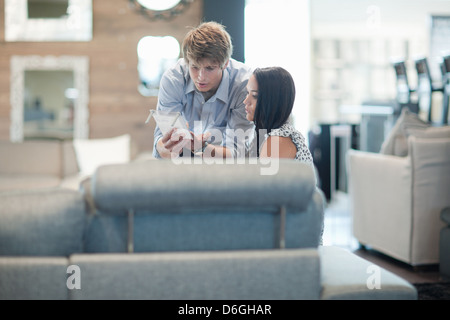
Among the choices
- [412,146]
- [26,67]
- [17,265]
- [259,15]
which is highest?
[259,15]

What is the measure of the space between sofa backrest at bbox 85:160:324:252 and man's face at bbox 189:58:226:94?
0.87m

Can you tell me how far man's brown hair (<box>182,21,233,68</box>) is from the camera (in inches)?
83.7

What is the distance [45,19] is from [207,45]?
4.25 m

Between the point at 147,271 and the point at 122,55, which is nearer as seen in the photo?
the point at 147,271

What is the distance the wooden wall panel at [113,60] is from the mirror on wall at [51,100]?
79 mm

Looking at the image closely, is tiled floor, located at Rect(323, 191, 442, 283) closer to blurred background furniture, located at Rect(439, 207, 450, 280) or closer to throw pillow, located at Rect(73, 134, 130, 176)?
blurred background furniture, located at Rect(439, 207, 450, 280)

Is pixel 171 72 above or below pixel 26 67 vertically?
below

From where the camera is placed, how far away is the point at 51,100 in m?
5.86

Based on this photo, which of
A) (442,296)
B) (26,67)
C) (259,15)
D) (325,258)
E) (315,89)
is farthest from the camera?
(315,89)

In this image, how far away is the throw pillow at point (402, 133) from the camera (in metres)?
3.62

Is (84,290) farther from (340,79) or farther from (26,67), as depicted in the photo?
(340,79)

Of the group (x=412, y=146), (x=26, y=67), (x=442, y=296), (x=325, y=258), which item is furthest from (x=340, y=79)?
(x=325, y=258)

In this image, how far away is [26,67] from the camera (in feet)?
19.1

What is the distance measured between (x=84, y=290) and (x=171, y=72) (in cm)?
133
